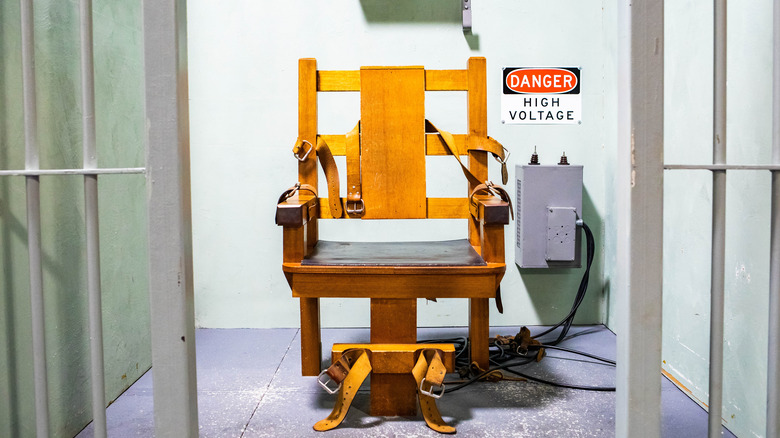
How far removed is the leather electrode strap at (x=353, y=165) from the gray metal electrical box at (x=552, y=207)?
0.93 m

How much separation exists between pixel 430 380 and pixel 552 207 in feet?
4.16

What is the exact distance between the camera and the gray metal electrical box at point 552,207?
2893 millimetres

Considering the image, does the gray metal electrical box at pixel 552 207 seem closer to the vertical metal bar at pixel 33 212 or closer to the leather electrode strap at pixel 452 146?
the leather electrode strap at pixel 452 146

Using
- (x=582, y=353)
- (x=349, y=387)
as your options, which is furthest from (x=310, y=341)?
(x=582, y=353)

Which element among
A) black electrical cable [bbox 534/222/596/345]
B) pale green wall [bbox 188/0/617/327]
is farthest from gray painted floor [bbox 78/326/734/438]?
pale green wall [bbox 188/0/617/327]

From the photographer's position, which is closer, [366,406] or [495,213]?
[495,213]

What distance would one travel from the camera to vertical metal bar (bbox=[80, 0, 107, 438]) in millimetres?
1188

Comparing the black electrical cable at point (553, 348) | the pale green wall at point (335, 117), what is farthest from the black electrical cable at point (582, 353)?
the pale green wall at point (335, 117)

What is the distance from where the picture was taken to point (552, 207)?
289cm

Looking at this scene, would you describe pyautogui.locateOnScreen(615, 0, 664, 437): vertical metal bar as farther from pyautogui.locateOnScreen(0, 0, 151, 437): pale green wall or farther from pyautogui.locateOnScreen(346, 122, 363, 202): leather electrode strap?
pyautogui.locateOnScreen(0, 0, 151, 437): pale green wall

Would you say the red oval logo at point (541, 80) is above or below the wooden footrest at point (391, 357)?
above

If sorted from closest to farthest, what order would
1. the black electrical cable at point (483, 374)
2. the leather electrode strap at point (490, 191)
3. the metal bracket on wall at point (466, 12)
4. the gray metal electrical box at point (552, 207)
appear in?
1. the leather electrode strap at point (490, 191)
2. the black electrical cable at point (483, 374)
3. the gray metal electrical box at point (552, 207)
4. the metal bracket on wall at point (466, 12)

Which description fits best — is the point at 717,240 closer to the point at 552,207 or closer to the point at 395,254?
the point at 395,254

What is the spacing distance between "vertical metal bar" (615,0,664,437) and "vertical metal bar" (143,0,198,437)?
2.79 feet
